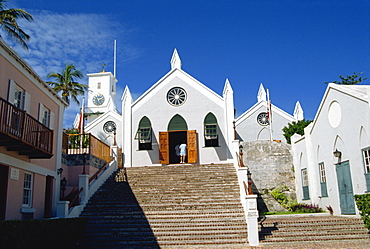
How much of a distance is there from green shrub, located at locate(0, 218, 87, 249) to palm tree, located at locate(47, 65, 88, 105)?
17383mm

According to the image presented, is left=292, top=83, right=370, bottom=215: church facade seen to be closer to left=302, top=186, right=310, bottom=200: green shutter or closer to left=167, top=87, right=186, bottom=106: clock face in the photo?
left=302, top=186, right=310, bottom=200: green shutter

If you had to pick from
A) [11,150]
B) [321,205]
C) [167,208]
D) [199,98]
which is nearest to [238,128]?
[199,98]

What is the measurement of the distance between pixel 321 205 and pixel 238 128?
13.9m

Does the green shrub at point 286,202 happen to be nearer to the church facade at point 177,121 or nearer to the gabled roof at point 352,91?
the church facade at point 177,121

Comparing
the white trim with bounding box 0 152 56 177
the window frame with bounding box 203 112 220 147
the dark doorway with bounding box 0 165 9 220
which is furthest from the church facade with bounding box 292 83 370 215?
the dark doorway with bounding box 0 165 9 220

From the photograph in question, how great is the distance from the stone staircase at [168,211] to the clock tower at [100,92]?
3122 cm

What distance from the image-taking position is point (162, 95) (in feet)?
Result: 79.6

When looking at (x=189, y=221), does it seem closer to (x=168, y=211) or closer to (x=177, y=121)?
(x=168, y=211)

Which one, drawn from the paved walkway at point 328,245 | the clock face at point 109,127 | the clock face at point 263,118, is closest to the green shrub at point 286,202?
the paved walkway at point 328,245

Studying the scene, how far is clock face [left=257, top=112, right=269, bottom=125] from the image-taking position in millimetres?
29859

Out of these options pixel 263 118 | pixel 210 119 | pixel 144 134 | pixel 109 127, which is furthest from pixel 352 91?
pixel 109 127

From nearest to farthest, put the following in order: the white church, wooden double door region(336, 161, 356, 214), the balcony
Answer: the balcony → wooden double door region(336, 161, 356, 214) → the white church

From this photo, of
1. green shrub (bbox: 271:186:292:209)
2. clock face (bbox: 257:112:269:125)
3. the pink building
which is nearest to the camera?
the pink building

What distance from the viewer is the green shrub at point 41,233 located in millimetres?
8375
